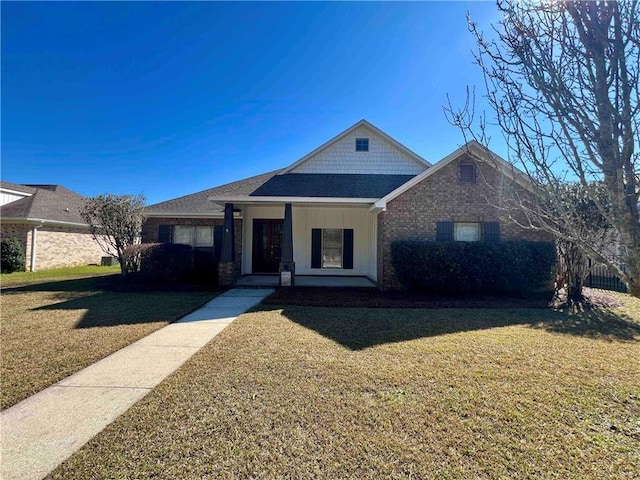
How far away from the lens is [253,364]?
419 centimetres

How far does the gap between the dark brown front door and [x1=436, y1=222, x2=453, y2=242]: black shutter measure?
23.5 ft

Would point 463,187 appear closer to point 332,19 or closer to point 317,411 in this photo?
point 332,19

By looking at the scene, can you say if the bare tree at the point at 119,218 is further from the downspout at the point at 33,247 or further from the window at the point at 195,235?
the downspout at the point at 33,247

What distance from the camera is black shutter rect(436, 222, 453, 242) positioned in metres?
10.1

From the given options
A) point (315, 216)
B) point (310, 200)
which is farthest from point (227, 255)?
point (315, 216)

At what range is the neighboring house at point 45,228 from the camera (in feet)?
52.0

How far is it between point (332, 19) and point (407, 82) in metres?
2.99

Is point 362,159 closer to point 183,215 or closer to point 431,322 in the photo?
point 183,215

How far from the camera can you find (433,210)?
401 inches

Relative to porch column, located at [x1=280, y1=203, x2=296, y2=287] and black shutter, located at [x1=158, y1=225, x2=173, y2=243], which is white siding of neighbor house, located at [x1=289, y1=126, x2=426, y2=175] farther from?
black shutter, located at [x1=158, y1=225, x2=173, y2=243]

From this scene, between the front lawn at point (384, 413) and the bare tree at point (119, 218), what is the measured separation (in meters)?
9.15

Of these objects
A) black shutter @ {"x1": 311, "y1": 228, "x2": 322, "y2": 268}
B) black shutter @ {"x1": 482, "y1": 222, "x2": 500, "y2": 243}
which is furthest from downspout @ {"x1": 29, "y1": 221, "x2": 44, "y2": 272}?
black shutter @ {"x1": 482, "y1": 222, "x2": 500, "y2": 243}

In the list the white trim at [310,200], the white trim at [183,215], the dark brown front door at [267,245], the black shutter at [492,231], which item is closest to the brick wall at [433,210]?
the black shutter at [492,231]

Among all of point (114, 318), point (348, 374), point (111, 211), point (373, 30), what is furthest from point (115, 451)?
point (111, 211)
